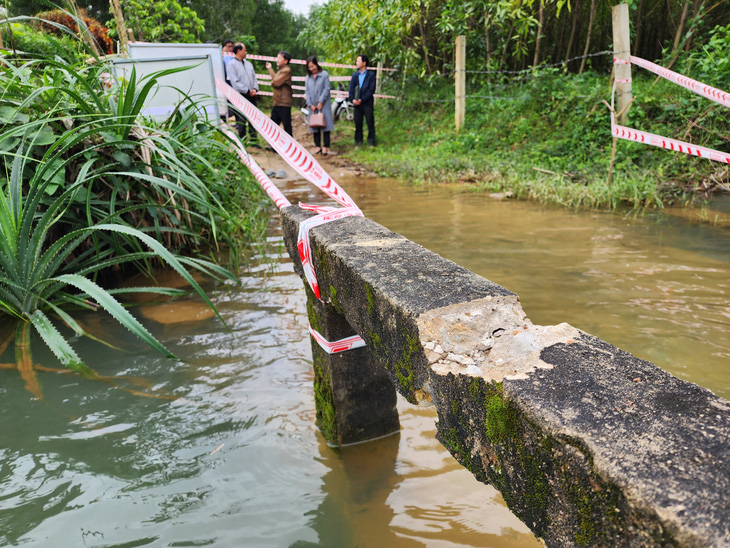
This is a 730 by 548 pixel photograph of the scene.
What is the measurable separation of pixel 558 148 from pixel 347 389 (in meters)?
6.63

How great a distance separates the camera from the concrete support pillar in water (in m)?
1.87

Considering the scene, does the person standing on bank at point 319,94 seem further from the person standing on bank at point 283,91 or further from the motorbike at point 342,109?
the motorbike at point 342,109

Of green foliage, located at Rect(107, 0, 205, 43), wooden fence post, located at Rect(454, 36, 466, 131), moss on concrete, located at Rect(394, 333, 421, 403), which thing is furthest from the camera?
green foliage, located at Rect(107, 0, 205, 43)

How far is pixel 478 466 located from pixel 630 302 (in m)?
2.55

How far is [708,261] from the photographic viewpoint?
380cm

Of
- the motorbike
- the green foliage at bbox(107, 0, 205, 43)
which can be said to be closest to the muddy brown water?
the green foliage at bbox(107, 0, 205, 43)

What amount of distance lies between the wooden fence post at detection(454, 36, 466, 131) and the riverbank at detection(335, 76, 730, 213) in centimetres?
21

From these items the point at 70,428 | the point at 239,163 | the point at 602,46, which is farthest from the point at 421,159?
the point at 70,428

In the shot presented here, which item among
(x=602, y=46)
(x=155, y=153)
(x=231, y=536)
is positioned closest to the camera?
(x=231, y=536)

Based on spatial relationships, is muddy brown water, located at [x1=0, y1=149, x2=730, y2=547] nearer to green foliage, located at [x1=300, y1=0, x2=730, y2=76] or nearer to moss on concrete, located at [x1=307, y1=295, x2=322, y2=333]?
moss on concrete, located at [x1=307, y1=295, x2=322, y2=333]

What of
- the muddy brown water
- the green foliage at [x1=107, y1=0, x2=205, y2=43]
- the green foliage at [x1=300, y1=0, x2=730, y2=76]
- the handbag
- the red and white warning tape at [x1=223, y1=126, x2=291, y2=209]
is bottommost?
the muddy brown water

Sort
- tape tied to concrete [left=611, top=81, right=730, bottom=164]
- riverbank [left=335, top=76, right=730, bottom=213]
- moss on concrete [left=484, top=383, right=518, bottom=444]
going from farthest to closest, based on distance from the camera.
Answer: riverbank [left=335, top=76, right=730, bottom=213] → tape tied to concrete [left=611, top=81, right=730, bottom=164] → moss on concrete [left=484, top=383, right=518, bottom=444]

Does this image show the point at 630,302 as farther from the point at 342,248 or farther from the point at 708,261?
the point at 342,248

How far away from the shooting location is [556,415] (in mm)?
811
